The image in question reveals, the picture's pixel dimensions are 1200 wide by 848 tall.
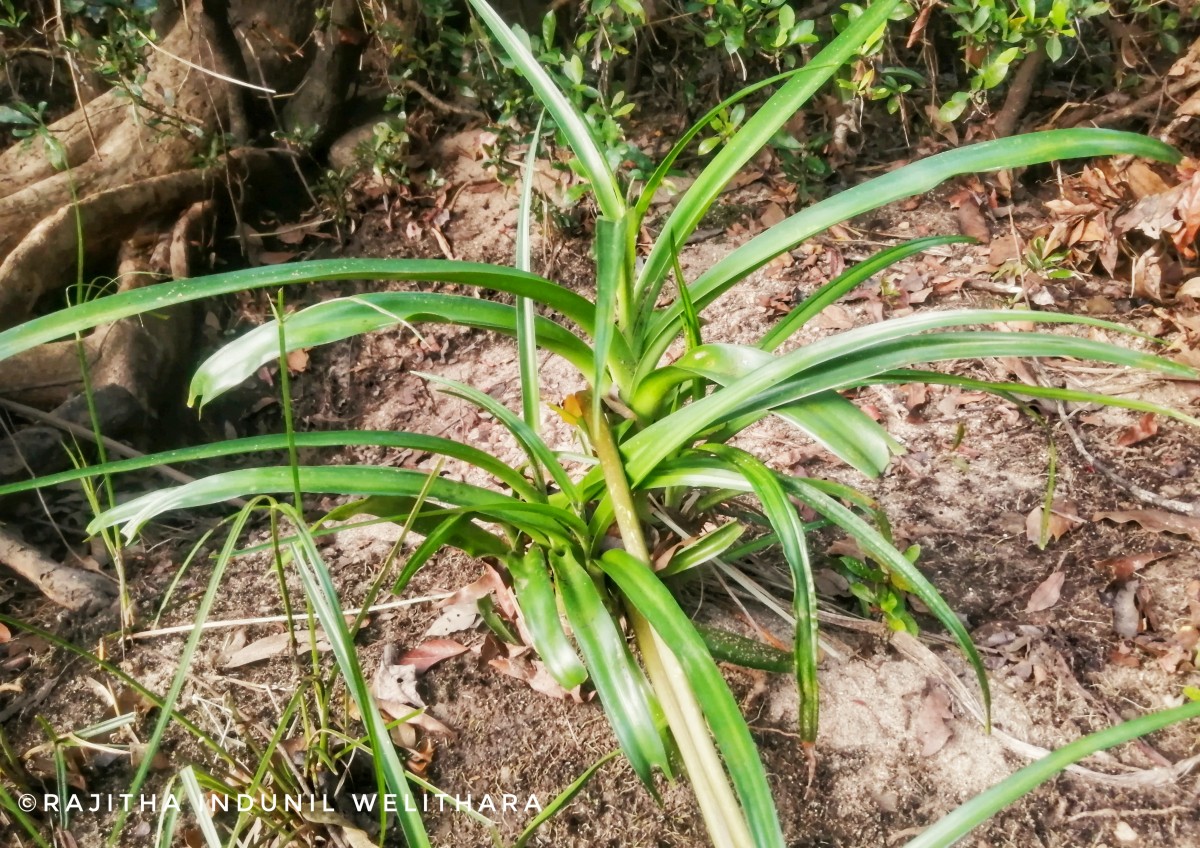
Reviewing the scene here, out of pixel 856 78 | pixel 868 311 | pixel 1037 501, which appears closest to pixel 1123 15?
pixel 856 78

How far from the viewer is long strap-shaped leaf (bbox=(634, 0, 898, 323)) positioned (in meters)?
1.17

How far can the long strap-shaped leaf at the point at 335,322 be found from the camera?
1.00 m

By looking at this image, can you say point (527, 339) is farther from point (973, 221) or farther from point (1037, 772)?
point (973, 221)

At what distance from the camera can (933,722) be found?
125cm

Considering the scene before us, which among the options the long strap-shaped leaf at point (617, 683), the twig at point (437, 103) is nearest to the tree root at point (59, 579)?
the long strap-shaped leaf at point (617, 683)

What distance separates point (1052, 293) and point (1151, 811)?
4.51 feet

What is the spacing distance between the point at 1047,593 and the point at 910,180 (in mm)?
831

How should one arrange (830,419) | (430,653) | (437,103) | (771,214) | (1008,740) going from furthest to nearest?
(437,103) → (771,214) → (430,653) → (1008,740) → (830,419)

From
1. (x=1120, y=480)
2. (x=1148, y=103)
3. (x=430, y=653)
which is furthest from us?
(x=1148, y=103)

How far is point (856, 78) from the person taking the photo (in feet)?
6.80

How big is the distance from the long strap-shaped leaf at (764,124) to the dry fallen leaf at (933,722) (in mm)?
763

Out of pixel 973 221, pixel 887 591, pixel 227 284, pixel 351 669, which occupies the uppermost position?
pixel 227 284

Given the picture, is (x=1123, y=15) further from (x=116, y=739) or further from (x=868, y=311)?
(x=116, y=739)

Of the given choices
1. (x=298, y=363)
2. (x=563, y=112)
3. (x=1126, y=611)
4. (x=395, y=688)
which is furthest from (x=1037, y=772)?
(x=298, y=363)
